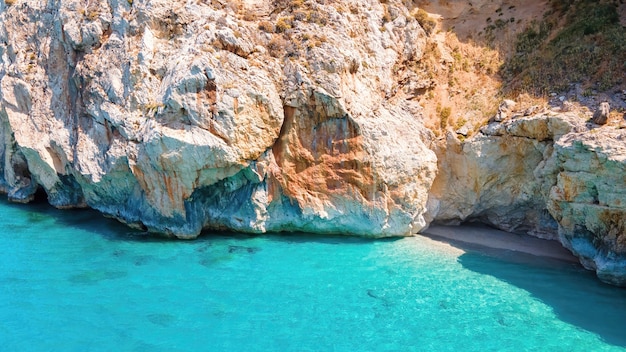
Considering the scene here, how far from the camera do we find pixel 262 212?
942 inches

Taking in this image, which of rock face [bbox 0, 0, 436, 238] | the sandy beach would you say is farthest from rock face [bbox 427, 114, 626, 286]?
rock face [bbox 0, 0, 436, 238]

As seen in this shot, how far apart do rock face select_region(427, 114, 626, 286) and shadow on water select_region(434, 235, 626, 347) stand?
2.78ft

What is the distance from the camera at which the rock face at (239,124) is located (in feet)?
72.3

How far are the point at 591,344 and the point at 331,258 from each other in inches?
400

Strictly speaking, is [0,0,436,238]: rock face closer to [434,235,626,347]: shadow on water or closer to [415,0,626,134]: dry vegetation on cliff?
[415,0,626,134]: dry vegetation on cliff

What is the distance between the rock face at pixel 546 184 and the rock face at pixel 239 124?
1928 millimetres

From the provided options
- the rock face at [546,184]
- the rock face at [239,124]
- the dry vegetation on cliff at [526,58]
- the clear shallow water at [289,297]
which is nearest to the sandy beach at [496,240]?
the rock face at [546,184]

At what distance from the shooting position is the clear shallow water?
49.4ft

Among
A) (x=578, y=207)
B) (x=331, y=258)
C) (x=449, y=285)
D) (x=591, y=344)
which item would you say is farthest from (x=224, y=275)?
(x=578, y=207)

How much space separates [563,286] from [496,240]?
5293 mm

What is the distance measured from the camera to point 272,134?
23.0 m

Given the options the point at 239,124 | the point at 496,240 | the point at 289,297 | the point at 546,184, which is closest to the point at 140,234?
the point at 239,124

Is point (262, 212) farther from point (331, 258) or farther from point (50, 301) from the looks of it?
point (50, 301)

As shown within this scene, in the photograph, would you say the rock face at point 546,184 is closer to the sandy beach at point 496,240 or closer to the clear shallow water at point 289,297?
the sandy beach at point 496,240
